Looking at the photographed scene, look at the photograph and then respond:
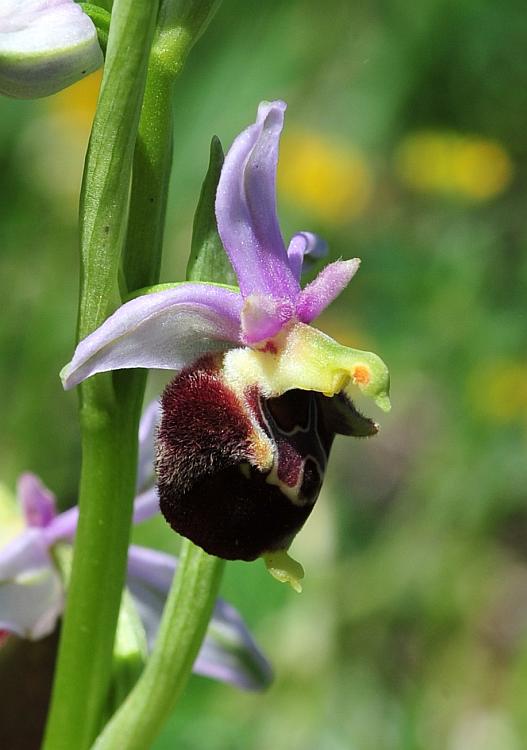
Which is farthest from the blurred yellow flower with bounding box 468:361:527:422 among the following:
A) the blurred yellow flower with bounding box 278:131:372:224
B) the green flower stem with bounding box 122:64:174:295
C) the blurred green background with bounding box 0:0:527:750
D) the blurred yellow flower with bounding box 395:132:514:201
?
the green flower stem with bounding box 122:64:174:295

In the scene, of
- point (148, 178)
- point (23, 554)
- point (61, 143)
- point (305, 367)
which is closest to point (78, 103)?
point (61, 143)

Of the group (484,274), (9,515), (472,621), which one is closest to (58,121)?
(484,274)

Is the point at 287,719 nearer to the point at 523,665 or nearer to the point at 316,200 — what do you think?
the point at 523,665

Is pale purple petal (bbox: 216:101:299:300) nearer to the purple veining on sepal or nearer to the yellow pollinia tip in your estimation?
the purple veining on sepal

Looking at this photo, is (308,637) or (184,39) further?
(308,637)

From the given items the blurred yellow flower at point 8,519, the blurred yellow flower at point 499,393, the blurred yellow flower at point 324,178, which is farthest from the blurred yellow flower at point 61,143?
the blurred yellow flower at point 8,519
